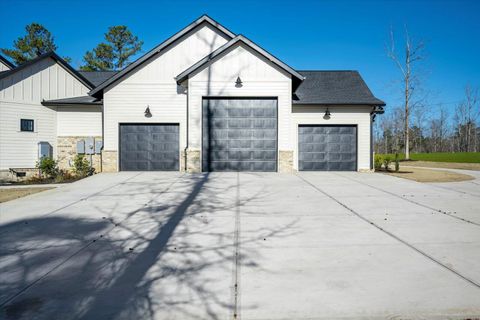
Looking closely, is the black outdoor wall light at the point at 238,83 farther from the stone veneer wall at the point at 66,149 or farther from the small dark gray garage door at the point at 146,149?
the stone veneer wall at the point at 66,149

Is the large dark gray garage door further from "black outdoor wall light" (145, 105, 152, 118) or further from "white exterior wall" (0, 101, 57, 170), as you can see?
"white exterior wall" (0, 101, 57, 170)

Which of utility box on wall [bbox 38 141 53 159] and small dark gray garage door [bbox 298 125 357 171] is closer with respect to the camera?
small dark gray garage door [bbox 298 125 357 171]

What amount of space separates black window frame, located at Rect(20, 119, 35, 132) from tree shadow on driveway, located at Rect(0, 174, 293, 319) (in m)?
12.9

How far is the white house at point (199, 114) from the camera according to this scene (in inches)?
574

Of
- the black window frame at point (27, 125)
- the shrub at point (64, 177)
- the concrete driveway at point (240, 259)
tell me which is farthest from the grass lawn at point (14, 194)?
the black window frame at point (27, 125)

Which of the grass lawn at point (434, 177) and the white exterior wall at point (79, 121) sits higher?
the white exterior wall at point (79, 121)

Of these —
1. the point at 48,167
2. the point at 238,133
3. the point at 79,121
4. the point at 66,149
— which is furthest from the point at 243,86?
the point at 66,149

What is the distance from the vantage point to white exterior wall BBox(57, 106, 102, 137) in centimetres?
1722

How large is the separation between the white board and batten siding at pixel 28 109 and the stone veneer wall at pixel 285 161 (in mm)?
12639

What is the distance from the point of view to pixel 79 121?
1736cm

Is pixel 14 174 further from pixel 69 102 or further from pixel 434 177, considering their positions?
pixel 434 177

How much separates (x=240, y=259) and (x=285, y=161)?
1070cm

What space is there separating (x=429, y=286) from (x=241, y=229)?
3.04m

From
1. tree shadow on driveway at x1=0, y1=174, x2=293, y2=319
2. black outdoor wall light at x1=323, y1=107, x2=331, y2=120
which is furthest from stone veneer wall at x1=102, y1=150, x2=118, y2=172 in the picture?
black outdoor wall light at x1=323, y1=107, x2=331, y2=120
